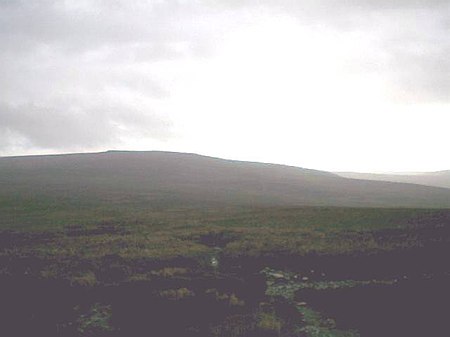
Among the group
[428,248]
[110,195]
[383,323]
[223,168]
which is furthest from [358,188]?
[383,323]

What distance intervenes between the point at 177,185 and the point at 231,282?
291ft

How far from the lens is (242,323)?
13.2m

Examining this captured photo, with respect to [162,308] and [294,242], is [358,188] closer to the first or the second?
[294,242]

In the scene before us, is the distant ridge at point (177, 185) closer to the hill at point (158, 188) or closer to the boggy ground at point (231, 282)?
the hill at point (158, 188)

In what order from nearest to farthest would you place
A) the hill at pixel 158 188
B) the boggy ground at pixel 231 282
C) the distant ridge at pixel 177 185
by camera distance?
the boggy ground at pixel 231 282, the hill at pixel 158 188, the distant ridge at pixel 177 185

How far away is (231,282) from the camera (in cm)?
1842

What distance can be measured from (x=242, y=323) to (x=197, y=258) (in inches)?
423

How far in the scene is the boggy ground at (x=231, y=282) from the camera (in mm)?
13531

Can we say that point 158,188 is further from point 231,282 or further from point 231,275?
point 231,282

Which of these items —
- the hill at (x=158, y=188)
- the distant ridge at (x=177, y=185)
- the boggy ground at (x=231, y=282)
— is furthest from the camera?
the distant ridge at (x=177, y=185)

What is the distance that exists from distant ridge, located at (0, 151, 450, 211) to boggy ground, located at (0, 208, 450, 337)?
37447 mm

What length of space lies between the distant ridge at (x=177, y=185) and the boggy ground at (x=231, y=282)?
37.4 m

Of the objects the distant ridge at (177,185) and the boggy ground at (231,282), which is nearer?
the boggy ground at (231,282)

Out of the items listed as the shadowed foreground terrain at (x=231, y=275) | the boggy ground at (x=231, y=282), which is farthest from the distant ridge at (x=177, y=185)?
the boggy ground at (x=231, y=282)
